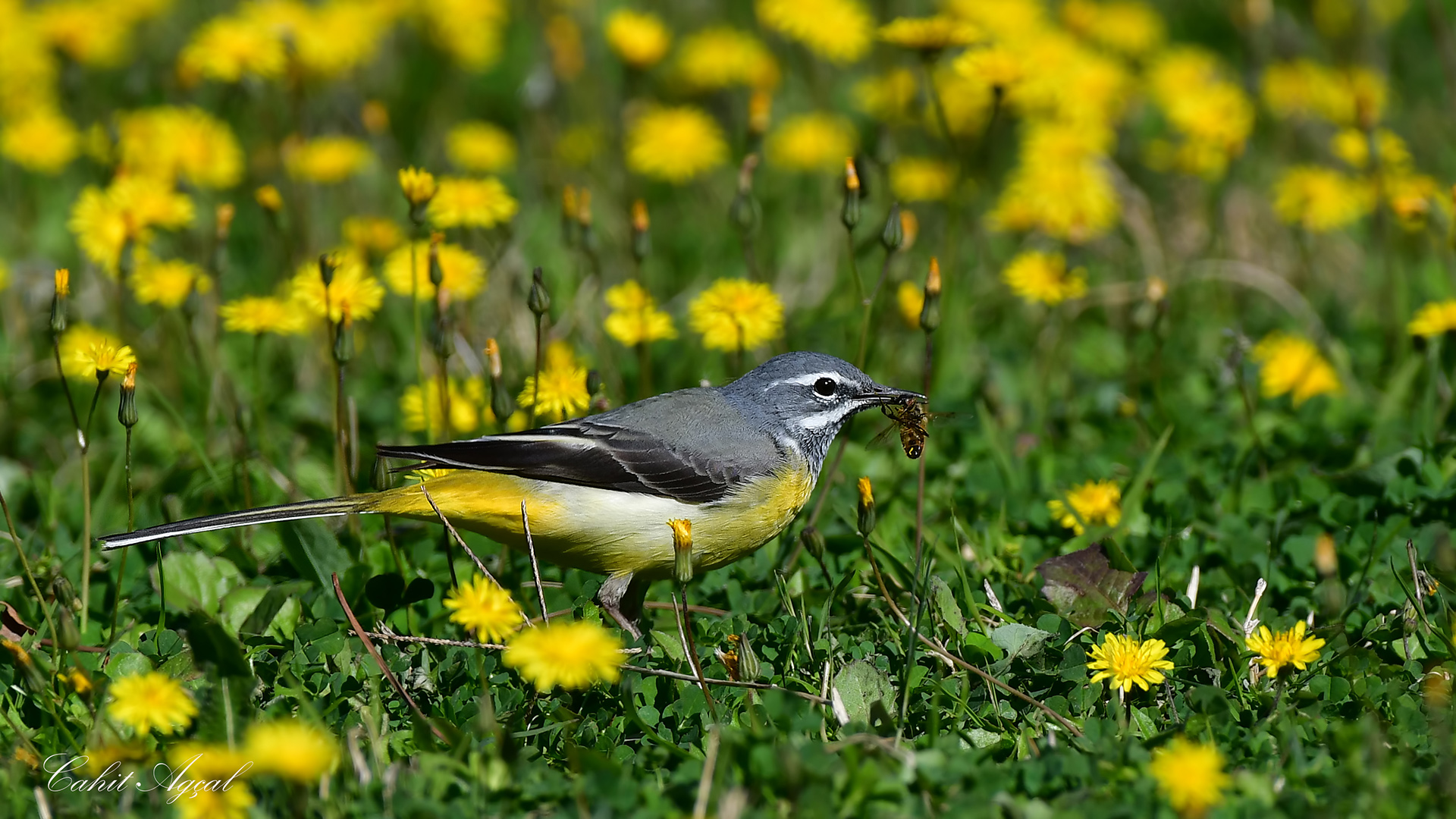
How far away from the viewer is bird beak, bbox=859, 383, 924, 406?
5.20 m

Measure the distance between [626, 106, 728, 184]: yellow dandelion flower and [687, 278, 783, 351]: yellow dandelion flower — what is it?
2963 mm

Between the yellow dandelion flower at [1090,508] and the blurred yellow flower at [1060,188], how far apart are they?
7.01 feet

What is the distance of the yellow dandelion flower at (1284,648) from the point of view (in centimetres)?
407

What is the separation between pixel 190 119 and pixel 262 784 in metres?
→ 5.43

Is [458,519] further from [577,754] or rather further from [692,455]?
[577,754]

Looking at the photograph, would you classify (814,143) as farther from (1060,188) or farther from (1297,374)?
(1297,374)

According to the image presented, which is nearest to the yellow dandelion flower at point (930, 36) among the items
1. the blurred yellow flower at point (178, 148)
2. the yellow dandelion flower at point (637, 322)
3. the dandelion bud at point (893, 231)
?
the dandelion bud at point (893, 231)

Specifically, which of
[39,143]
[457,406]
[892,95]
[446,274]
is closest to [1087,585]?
[457,406]

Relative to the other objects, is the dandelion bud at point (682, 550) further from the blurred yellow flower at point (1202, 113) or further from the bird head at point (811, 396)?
the blurred yellow flower at point (1202, 113)

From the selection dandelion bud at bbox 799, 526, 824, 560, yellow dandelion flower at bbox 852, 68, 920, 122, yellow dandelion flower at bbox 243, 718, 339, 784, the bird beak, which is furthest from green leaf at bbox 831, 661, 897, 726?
yellow dandelion flower at bbox 852, 68, 920, 122

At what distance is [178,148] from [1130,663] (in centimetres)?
581

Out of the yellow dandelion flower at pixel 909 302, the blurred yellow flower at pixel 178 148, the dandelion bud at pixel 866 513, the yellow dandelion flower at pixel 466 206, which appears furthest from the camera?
the blurred yellow flower at pixel 178 148

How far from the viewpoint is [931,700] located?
427 centimetres

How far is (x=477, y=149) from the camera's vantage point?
28.2ft
